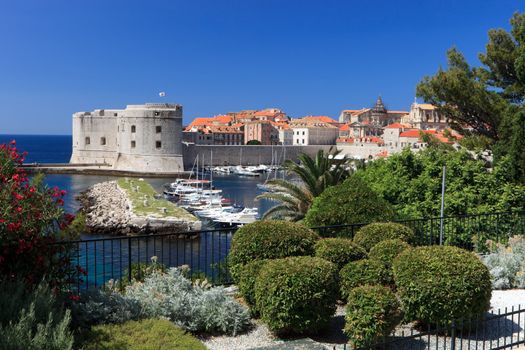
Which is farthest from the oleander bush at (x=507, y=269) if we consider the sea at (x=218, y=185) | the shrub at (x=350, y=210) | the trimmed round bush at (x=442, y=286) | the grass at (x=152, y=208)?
the sea at (x=218, y=185)

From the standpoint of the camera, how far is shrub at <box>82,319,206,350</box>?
438 centimetres

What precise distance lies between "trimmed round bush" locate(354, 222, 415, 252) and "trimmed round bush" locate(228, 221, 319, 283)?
0.90m

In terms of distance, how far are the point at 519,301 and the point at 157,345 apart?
16.8 ft

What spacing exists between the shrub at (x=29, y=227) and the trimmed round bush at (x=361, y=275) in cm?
303

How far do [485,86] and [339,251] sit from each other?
14.9m

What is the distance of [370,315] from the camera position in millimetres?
5098

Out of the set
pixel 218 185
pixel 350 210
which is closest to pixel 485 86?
pixel 350 210

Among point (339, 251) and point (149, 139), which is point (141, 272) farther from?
point (149, 139)

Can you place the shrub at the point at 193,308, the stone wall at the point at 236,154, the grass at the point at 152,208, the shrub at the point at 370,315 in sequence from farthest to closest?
the stone wall at the point at 236,154
the grass at the point at 152,208
the shrub at the point at 193,308
the shrub at the point at 370,315

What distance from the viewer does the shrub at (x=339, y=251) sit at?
256 inches

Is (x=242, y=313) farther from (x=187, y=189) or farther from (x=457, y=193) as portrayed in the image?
(x=187, y=189)

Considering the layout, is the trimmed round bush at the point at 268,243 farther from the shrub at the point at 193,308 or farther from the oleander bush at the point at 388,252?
the oleander bush at the point at 388,252

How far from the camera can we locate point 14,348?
3.71 metres

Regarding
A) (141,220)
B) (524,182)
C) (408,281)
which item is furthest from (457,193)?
(141,220)
